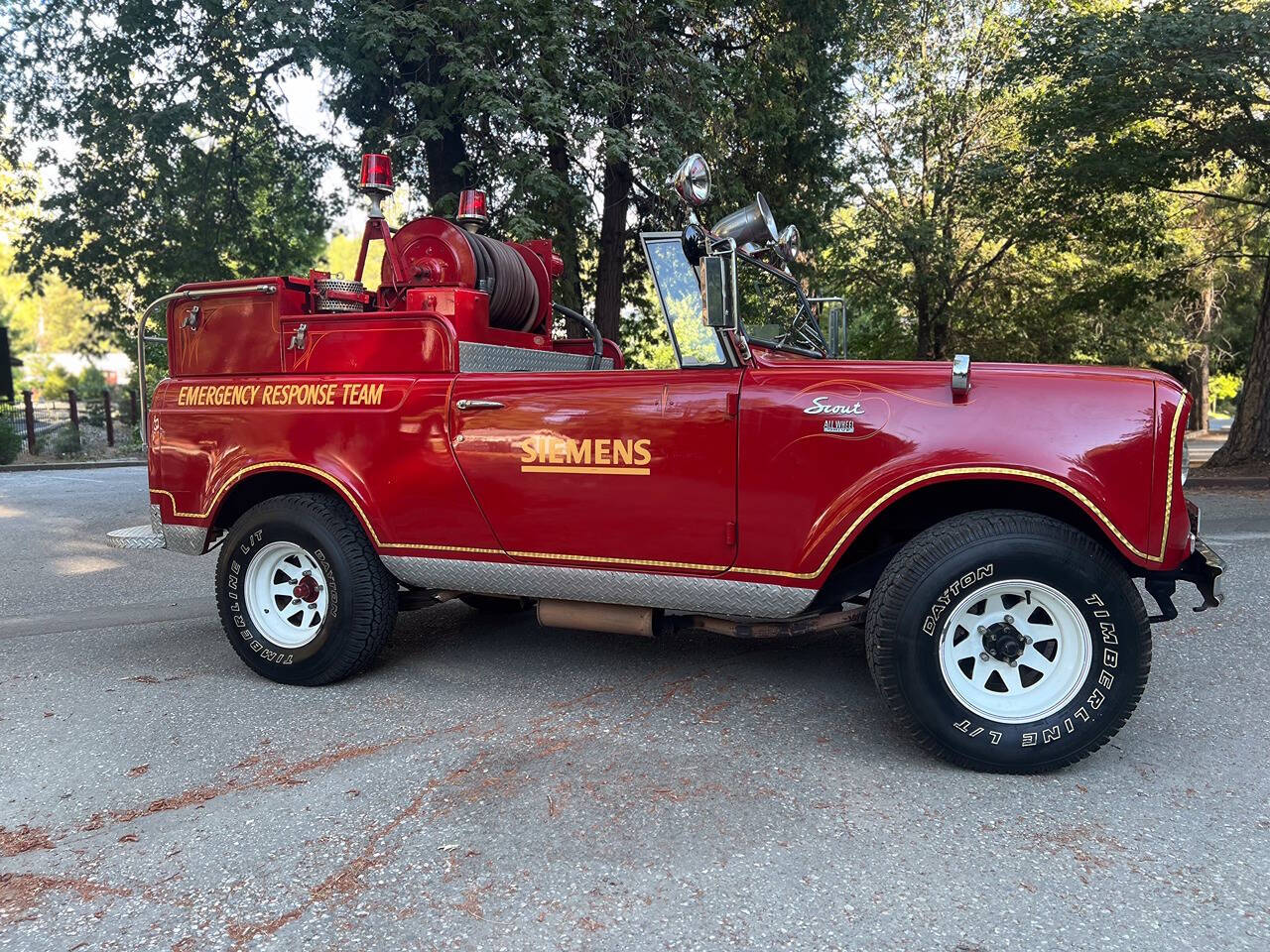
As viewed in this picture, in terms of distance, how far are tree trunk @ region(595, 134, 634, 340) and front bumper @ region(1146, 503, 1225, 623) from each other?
8.60 metres

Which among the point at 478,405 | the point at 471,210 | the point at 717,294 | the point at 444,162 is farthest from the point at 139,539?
the point at 444,162

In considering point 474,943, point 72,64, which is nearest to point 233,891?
point 474,943

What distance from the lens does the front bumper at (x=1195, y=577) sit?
3.28 m

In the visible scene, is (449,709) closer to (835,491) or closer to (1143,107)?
(835,491)

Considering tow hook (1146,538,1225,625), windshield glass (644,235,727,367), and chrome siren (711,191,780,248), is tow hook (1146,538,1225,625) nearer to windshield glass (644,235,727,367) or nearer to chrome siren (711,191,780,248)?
windshield glass (644,235,727,367)

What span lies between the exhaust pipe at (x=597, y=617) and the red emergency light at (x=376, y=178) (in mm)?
2247

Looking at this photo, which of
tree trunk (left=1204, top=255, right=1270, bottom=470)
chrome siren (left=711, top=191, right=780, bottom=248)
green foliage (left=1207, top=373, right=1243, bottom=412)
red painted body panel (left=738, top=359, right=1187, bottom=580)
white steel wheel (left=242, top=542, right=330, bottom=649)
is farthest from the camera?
green foliage (left=1207, top=373, right=1243, bottom=412)

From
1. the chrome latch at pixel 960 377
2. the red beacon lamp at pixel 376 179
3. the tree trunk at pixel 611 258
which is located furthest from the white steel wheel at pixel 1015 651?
the tree trunk at pixel 611 258

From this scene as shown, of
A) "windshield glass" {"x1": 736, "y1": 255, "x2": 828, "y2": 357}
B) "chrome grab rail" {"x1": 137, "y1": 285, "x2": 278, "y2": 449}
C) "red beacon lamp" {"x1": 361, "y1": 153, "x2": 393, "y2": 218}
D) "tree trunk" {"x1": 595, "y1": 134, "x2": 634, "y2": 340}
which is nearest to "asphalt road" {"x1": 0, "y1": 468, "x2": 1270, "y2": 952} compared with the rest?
"chrome grab rail" {"x1": 137, "y1": 285, "x2": 278, "y2": 449}

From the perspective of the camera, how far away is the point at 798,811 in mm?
2926

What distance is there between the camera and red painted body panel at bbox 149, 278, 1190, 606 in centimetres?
310

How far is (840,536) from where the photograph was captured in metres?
3.35

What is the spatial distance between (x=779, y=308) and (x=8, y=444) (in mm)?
20094

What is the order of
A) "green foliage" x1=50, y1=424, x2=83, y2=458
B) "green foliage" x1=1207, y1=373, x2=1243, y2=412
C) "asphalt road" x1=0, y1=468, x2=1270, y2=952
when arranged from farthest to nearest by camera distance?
"green foliage" x1=1207, y1=373, x2=1243, y2=412 → "green foliage" x1=50, y1=424, x2=83, y2=458 → "asphalt road" x1=0, y1=468, x2=1270, y2=952
